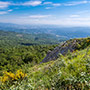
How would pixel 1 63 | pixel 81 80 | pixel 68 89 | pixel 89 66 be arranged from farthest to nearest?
pixel 1 63 → pixel 89 66 → pixel 68 89 → pixel 81 80

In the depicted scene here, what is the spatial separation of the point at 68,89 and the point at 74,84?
0.32 m

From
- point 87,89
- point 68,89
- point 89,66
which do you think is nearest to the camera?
point 87,89

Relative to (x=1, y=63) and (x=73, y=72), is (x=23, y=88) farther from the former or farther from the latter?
(x=1, y=63)

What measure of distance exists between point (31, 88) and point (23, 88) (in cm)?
37

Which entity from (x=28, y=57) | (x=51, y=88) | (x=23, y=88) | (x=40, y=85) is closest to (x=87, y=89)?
Answer: (x=51, y=88)

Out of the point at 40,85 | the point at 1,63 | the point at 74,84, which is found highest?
the point at 74,84

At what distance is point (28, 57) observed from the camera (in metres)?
58.1

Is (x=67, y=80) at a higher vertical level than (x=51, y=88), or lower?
higher

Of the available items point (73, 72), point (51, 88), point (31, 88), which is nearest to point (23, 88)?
point (31, 88)

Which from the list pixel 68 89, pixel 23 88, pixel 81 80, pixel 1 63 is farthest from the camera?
pixel 1 63

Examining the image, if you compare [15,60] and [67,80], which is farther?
[15,60]

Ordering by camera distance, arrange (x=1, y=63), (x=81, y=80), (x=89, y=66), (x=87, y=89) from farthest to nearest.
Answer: (x=1, y=63) < (x=89, y=66) < (x=81, y=80) < (x=87, y=89)

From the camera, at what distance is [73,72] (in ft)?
12.8

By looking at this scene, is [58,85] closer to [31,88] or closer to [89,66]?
[31,88]
